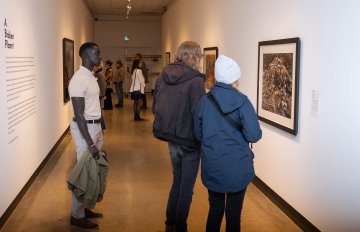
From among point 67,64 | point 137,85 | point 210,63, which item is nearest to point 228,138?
point 210,63

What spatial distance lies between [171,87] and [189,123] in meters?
0.34

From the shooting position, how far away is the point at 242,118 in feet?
10.2

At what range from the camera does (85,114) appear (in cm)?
413

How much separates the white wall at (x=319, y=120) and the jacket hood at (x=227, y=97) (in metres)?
0.93

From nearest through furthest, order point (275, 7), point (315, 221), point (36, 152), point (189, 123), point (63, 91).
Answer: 1. point (189, 123)
2. point (315, 221)
3. point (275, 7)
4. point (36, 152)
5. point (63, 91)

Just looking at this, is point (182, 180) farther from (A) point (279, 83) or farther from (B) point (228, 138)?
(A) point (279, 83)

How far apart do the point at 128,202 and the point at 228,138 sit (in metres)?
2.36

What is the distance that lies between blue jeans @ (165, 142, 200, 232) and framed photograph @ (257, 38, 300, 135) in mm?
1309

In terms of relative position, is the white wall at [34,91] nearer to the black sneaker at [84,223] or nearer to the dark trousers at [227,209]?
the black sneaker at [84,223]

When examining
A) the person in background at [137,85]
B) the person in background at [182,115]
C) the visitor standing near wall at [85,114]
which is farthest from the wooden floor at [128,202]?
the person in background at [137,85]

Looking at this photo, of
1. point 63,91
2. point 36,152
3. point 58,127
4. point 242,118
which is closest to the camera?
point 242,118

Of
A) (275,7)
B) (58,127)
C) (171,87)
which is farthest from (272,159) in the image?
(58,127)

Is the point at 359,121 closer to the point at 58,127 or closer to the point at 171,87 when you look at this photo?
the point at 171,87

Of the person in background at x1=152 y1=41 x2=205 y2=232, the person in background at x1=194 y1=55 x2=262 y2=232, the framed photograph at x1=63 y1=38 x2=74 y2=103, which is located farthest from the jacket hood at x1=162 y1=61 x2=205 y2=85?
the framed photograph at x1=63 y1=38 x2=74 y2=103
